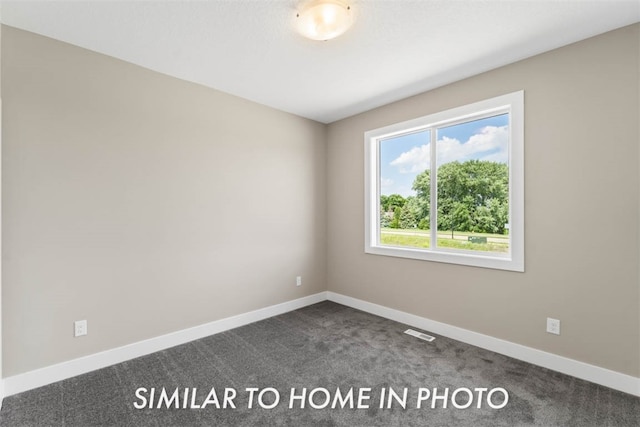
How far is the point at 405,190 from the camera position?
3521mm

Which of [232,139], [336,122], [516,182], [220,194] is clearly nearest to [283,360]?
[220,194]

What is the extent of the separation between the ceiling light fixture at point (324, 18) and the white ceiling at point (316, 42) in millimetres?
69

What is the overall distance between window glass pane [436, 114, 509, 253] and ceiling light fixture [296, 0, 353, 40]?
1.70m

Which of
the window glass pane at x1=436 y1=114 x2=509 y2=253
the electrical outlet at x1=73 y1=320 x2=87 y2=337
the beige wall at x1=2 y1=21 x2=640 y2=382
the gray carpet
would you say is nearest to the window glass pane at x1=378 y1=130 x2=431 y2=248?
the window glass pane at x1=436 y1=114 x2=509 y2=253

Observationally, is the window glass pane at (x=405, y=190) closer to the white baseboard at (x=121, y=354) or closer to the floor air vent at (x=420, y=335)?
the floor air vent at (x=420, y=335)

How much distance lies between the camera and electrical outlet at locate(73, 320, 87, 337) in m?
2.26

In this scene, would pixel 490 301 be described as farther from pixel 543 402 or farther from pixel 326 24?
pixel 326 24

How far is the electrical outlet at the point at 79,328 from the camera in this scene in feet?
7.42

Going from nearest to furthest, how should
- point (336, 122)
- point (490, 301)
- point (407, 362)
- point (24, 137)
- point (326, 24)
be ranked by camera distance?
point (326, 24) < point (24, 137) < point (407, 362) < point (490, 301) < point (336, 122)

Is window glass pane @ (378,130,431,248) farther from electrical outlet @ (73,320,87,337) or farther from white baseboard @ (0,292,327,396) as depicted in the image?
electrical outlet @ (73,320,87,337)

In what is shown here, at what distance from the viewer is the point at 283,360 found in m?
2.49

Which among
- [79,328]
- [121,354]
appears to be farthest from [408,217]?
[79,328]

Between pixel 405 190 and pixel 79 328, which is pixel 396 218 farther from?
pixel 79 328

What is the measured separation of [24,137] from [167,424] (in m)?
2.18
